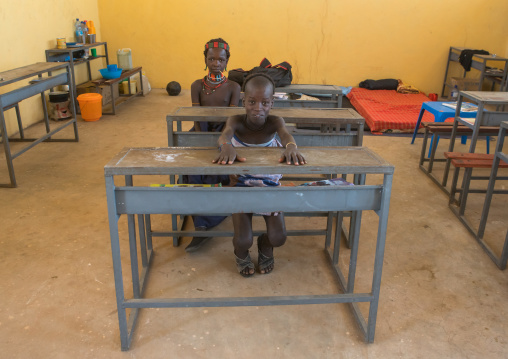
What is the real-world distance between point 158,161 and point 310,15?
6.41 meters

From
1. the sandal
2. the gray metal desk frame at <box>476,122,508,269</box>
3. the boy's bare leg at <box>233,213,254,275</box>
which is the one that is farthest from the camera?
the gray metal desk frame at <box>476,122,508,269</box>

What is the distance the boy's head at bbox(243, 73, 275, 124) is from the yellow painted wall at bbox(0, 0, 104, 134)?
3.80 m

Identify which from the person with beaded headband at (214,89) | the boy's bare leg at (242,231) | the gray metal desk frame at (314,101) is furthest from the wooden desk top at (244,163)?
the gray metal desk frame at (314,101)

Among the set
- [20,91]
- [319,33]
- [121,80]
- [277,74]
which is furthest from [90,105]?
[319,33]

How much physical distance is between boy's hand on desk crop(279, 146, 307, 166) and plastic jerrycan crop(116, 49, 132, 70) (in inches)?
236

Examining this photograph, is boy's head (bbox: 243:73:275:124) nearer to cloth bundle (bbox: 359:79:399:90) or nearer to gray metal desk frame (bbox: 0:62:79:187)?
gray metal desk frame (bbox: 0:62:79:187)

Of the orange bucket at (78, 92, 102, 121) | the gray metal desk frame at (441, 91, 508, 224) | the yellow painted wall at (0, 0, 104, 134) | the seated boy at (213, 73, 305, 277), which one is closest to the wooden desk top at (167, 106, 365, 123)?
the seated boy at (213, 73, 305, 277)

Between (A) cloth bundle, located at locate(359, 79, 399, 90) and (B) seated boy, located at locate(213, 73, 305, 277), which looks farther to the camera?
(A) cloth bundle, located at locate(359, 79, 399, 90)

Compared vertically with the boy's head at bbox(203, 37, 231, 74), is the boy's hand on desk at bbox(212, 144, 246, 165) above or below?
below

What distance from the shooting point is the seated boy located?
89.8 inches

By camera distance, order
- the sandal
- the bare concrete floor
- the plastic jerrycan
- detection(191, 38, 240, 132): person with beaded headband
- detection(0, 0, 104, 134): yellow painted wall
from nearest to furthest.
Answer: the bare concrete floor, the sandal, detection(191, 38, 240, 132): person with beaded headband, detection(0, 0, 104, 134): yellow painted wall, the plastic jerrycan

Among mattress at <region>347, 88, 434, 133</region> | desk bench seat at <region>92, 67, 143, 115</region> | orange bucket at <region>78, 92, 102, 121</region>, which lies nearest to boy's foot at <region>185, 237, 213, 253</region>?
mattress at <region>347, 88, 434, 133</region>

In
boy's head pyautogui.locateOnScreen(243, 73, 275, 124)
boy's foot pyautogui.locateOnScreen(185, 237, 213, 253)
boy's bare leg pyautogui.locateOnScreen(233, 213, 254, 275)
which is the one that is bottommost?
boy's foot pyautogui.locateOnScreen(185, 237, 213, 253)

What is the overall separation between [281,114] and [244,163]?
44.7 inches
